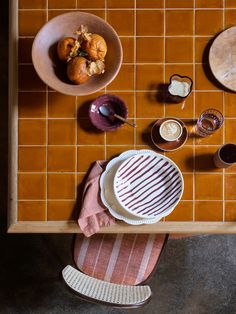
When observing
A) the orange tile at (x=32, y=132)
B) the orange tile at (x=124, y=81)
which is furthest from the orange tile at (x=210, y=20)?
the orange tile at (x=32, y=132)

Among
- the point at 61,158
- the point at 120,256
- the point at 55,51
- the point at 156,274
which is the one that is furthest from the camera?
the point at 156,274

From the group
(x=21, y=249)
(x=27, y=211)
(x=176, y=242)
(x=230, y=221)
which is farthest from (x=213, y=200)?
(x=21, y=249)

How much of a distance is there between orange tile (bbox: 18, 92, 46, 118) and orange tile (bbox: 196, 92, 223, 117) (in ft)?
2.34

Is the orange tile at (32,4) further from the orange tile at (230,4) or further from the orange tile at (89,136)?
the orange tile at (230,4)

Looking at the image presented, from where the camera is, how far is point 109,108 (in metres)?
1.82

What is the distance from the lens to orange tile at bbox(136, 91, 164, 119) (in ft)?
6.03

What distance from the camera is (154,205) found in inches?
70.2

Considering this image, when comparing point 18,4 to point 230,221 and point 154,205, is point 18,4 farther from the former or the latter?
point 230,221

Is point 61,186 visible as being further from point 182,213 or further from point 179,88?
point 179,88

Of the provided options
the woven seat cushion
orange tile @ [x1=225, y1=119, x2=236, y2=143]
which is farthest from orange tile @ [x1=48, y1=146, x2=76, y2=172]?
orange tile @ [x1=225, y1=119, x2=236, y2=143]

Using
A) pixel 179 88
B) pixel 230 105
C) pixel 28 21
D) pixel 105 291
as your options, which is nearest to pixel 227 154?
pixel 230 105

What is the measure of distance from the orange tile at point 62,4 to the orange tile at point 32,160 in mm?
663

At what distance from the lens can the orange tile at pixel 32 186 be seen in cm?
183

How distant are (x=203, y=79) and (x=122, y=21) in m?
0.46
